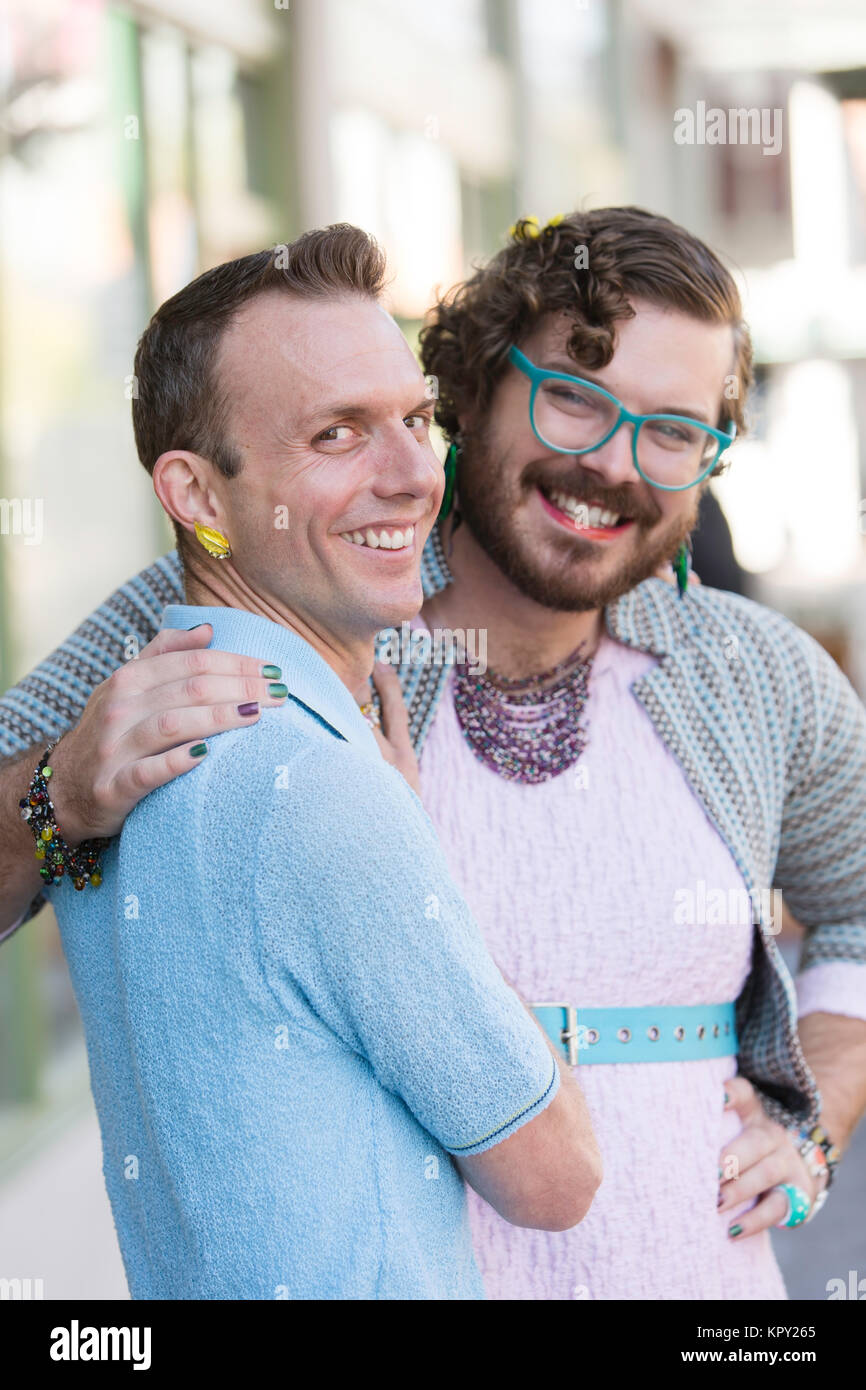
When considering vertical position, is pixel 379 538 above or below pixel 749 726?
above

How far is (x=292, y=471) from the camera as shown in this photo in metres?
1.47

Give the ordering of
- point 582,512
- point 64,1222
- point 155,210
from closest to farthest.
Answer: point 582,512, point 64,1222, point 155,210

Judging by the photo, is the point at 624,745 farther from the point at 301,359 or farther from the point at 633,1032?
the point at 301,359

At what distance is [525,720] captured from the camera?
6.60ft

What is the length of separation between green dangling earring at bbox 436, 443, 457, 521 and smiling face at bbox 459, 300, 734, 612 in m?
0.04

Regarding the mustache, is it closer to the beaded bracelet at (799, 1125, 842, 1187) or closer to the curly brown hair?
the curly brown hair

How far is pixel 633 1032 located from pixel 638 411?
0.80 meters

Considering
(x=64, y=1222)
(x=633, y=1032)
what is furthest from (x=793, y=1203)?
(x=64, y=1222)

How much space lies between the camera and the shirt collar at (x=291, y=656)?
1.43 metres

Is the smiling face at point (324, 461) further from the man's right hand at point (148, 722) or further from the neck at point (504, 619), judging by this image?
the neck at point (504, 619)

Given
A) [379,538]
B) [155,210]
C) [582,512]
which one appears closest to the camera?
[379,538]

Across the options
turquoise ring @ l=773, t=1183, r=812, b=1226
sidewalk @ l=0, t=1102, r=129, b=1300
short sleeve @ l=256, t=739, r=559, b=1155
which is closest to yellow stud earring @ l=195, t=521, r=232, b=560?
short sleeve @ l=256, t=739, r=559, b=1155

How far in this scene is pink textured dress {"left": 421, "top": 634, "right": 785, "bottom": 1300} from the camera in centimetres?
185

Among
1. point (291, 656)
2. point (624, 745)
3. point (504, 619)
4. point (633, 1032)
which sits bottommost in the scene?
point (633, 1032)
